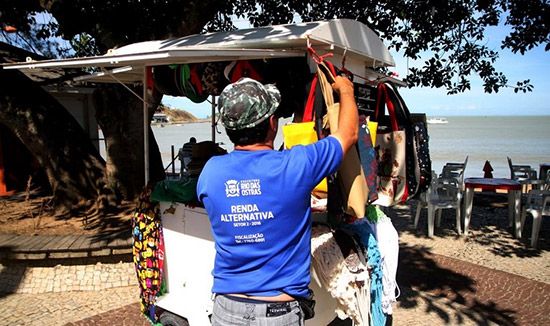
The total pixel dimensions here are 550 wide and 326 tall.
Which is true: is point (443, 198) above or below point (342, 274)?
below

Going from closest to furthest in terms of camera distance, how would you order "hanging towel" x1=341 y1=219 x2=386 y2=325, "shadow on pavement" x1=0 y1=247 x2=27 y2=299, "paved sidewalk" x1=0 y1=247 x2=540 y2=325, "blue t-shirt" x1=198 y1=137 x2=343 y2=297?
"blue t-shirt" x1=198 y1=137 x2=343 y2=297
"hanging towel" x1=341 y1=219 x2=386 y2=325
"paved sidewalk" x1=0 y1=247 x2=540 y2=325
"shadow on pavement" x1=0 y1=247 x2=27 y2=299

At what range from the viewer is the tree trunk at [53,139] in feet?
21.5

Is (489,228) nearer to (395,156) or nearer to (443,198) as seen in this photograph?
(443,198)

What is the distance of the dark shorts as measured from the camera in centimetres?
183

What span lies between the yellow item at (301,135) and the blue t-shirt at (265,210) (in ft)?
2.58

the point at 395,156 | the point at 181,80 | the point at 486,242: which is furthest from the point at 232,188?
the point at 486,242

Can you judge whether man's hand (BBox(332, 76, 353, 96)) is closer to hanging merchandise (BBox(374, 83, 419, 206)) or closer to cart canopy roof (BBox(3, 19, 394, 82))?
cart canopy roof (BBox(3, 19, 394, 82))

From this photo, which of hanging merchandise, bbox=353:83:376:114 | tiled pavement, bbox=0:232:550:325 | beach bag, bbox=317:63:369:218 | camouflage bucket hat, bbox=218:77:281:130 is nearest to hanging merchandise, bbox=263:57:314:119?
hanging merchandise, bbox=353:83:376:114

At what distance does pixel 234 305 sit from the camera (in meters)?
1.88

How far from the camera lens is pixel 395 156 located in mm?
3289

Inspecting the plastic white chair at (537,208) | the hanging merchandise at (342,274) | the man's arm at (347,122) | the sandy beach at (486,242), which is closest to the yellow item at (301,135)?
the hanging merchandise at (342,274)

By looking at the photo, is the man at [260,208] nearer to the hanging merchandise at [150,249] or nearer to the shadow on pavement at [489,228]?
the hanging merchandise at [150,249]

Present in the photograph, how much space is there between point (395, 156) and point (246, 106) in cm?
183

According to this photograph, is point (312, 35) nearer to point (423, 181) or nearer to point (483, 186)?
point (423, 181)
